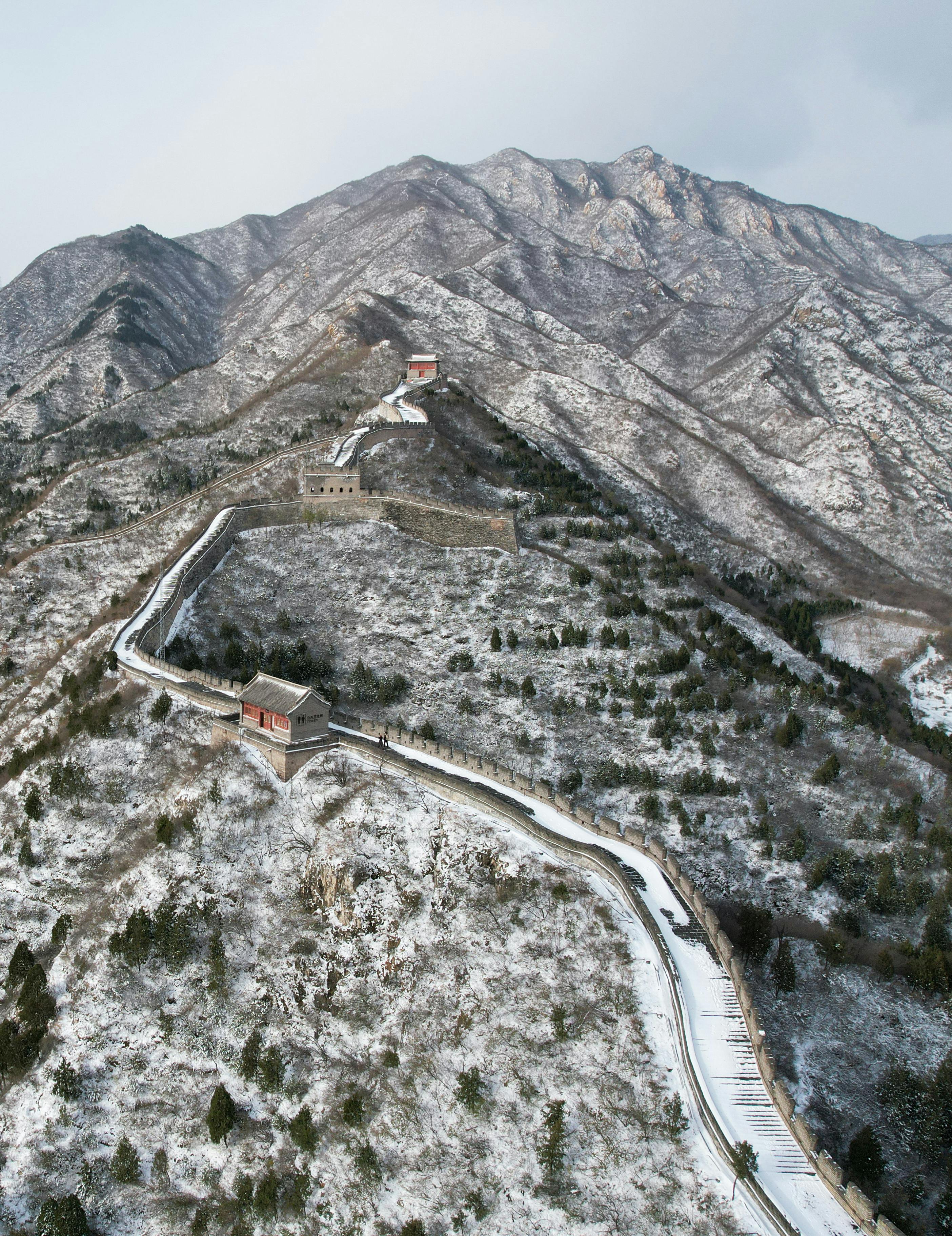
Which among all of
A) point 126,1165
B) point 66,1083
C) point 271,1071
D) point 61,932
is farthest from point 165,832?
point 126,1165

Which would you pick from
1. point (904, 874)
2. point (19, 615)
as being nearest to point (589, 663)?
point (904, 874)

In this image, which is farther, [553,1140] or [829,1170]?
[553,1140]

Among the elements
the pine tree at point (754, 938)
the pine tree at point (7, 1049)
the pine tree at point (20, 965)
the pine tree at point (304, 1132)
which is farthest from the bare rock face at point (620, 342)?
the pine tree at point (7, 1049)

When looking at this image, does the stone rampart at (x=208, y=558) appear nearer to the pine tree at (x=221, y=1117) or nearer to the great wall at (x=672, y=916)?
the great wall at (x=672, y=916)

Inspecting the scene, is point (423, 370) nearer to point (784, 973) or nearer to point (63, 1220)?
point (784, 973)

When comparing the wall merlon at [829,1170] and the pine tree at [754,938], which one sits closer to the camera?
the wall merlon at [829,1170]

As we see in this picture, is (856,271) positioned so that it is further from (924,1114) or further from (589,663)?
(924,1114)
